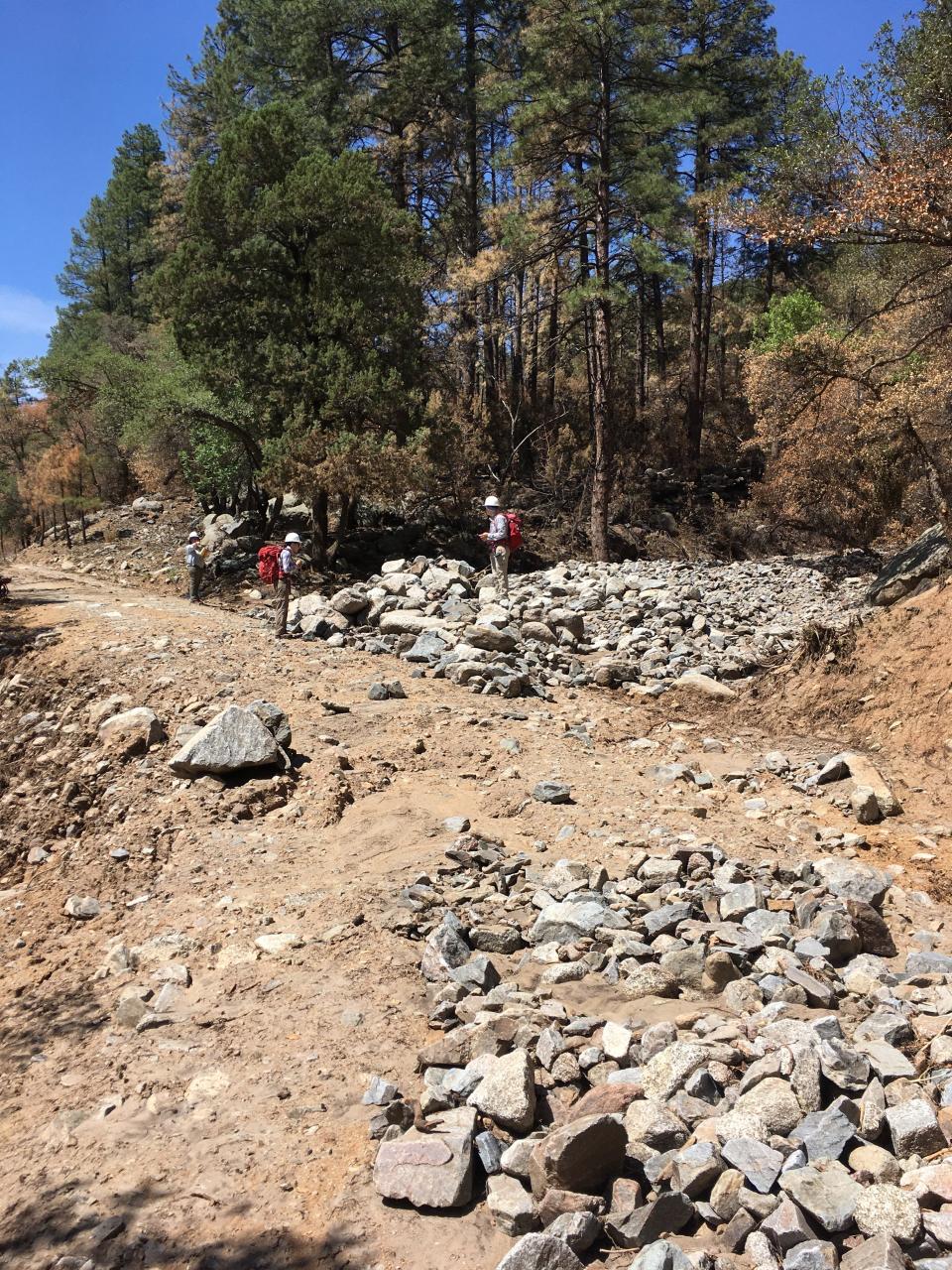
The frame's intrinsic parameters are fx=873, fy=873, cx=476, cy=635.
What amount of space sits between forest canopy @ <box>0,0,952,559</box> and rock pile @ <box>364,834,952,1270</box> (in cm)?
775

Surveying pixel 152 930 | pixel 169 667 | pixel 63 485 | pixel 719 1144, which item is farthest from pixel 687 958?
pixel 63 485

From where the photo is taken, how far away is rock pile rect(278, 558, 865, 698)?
9.76m

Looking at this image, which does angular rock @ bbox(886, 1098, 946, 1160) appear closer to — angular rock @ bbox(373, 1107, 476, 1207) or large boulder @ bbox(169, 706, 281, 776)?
angular rock @ bbox(373, 1107, 476, 1207)

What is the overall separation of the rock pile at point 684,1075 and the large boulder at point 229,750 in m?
2.47

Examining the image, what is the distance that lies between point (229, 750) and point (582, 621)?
17.3ft

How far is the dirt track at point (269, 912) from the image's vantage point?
3037mm

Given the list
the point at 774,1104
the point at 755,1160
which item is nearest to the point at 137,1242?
the point at 755,1160

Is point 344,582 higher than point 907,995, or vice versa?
point 344,582

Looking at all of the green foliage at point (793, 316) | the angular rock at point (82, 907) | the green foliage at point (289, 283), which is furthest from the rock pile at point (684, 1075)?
the green foliage at point (793, 316)

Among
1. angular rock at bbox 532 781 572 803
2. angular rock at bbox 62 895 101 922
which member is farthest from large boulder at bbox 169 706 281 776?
angular rock at bbox 532 781 572 803

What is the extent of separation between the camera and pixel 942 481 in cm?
1335

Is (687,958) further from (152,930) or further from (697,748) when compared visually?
(697,748)

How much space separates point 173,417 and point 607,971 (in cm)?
1635

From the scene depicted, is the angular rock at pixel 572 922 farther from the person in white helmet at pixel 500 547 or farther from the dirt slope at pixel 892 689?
the person in white helmet at pixel 500 547
